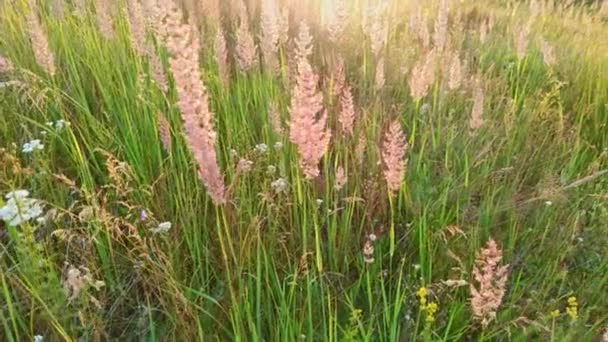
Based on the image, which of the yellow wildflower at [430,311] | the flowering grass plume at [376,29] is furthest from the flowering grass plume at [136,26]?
the yellow wildflower at [430,311]

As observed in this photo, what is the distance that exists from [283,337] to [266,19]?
1121 millimetres

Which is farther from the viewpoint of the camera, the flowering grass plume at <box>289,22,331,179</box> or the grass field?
the grass field

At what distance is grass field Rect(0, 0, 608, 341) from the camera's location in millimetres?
1438

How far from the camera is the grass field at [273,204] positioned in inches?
56.6

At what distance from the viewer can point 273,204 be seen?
1660mm

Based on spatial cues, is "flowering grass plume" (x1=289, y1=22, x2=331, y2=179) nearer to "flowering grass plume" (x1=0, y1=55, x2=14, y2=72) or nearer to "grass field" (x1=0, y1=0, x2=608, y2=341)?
"grass field" (x1=0, y1=0, x2=608, y2=341)

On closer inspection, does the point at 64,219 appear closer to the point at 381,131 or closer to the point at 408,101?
the point at 381,131

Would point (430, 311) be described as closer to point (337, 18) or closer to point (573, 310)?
point (573, 310)

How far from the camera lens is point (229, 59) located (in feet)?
10.3

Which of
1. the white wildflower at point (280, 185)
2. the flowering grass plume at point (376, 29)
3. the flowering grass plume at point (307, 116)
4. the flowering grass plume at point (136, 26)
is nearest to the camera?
the flowering grass plume at point (307, 116)

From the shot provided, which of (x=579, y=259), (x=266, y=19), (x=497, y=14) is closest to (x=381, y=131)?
(x=266, y=19)

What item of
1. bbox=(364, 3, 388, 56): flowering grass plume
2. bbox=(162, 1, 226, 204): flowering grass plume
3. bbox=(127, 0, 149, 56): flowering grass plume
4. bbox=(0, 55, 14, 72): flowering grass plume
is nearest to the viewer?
bbox=(162, 1, 226, 204): flowering grass plume

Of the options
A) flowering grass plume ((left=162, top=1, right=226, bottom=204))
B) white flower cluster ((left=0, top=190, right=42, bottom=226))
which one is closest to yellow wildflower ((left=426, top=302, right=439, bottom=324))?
flowering grass plume ((left=162, top=1, right=226, bottom=204))

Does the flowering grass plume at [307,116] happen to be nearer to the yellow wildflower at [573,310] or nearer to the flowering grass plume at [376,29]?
the yellow wildflower at [573,310]
